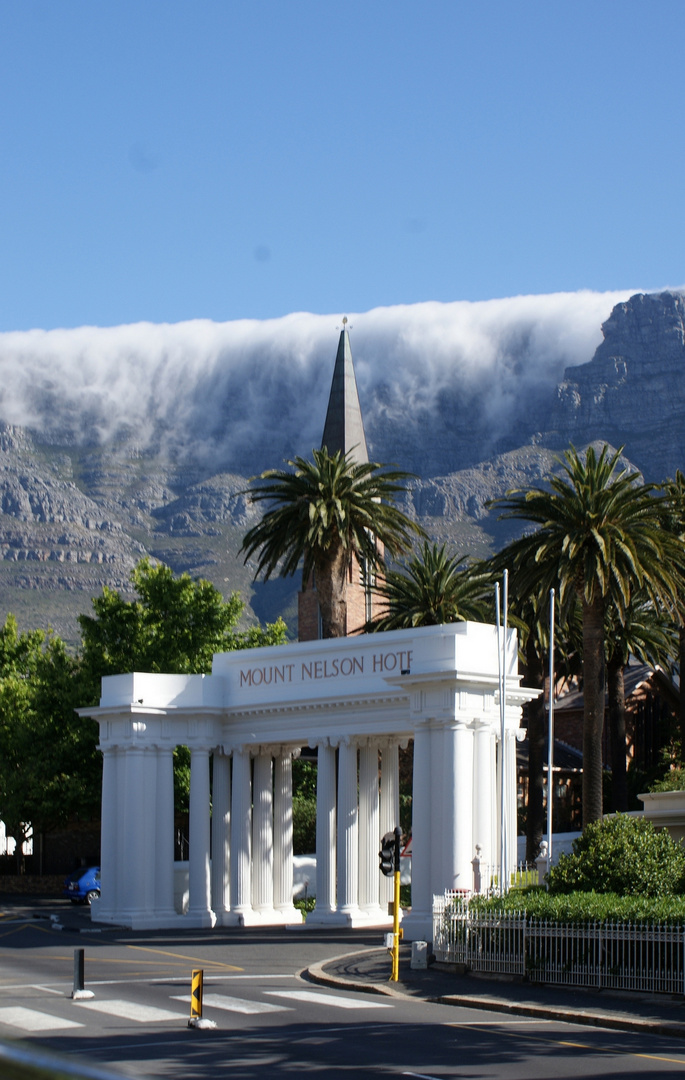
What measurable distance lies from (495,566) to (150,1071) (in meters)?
23.2

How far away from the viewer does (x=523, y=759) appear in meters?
66.8

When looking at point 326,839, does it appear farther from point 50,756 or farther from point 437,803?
point 50,756

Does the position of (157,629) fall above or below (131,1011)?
above

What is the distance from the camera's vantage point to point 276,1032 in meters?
16.2

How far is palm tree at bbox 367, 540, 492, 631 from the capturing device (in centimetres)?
4319

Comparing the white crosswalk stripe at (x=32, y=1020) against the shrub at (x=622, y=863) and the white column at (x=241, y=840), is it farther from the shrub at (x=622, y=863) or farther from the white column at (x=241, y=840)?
the white column at (x=241, y=840)

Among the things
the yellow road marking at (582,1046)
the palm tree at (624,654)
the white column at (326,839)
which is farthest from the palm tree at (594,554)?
the yellow road marking at (582,1046)

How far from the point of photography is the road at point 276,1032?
1348 cm

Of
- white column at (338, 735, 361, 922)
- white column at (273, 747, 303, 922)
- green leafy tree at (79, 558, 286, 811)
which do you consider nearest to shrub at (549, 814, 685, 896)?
white column at (338, 735, 361, 922)

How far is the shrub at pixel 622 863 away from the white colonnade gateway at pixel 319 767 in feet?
16.3

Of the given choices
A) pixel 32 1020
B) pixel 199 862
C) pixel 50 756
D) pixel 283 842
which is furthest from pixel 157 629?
pixel 32 1020

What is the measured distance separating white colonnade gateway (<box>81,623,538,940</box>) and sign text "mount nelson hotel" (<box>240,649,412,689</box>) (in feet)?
0.15

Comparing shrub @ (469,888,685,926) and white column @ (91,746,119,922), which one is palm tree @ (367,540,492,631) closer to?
white column @ (91,746,119,922)

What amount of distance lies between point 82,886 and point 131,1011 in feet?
106
